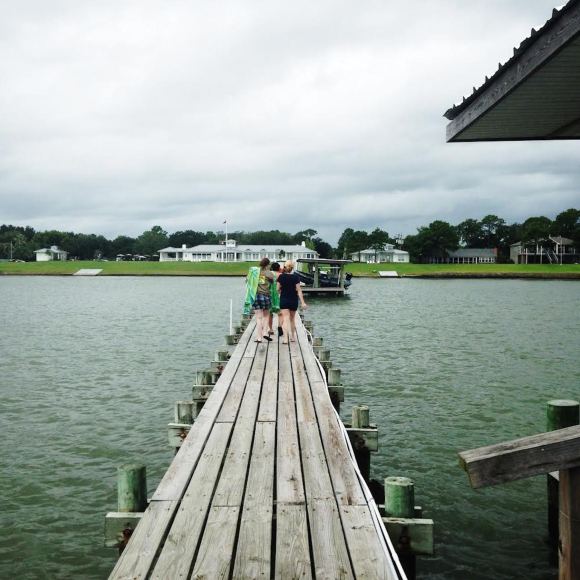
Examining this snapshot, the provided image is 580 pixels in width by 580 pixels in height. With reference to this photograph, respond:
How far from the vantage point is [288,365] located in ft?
39.0

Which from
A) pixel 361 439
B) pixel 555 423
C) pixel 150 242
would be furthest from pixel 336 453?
pixel 150 242

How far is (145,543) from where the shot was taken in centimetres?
441

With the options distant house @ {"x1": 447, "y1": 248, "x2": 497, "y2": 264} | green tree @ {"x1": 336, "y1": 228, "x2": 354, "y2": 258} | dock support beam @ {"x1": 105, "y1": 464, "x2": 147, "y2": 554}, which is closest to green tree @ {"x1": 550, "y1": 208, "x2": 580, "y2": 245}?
distant house @ {"x1": 447, "y1": 248, "x2": 497, "y2": 264}

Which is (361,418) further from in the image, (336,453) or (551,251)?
(551,251)

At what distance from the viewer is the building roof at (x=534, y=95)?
4.89 m

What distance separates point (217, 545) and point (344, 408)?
9.42 m

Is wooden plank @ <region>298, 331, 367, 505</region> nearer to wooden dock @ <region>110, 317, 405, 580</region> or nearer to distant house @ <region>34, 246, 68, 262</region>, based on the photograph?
wooden dock @ <region>110, 317, 405, 580</region>

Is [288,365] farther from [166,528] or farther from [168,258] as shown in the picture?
[168,258]

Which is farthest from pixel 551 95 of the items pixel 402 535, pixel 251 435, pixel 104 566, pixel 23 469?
pixel 23 469

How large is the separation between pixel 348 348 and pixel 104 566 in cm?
1652

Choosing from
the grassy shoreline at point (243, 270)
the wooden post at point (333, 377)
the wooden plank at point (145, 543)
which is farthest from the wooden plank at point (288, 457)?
the grassy shoreline at point (243, 270)

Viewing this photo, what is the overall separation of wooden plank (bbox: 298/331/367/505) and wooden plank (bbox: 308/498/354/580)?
0.72 feet

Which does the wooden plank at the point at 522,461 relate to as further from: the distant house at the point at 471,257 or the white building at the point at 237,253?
the distant house at the point at 471,257

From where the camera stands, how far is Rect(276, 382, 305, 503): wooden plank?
5.33 meters
